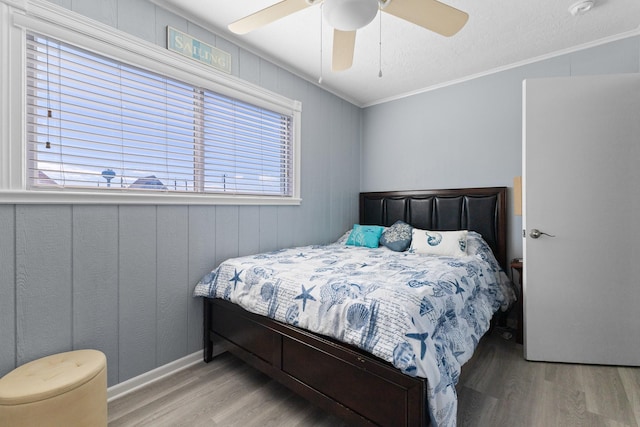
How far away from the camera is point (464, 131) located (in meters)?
3.14

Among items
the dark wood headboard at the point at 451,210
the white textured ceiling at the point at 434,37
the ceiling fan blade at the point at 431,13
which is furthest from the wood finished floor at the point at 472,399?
the white textured ceiling at the point at 434,37

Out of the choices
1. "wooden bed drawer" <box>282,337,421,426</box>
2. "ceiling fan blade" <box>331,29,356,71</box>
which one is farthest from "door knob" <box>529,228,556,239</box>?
"ceiling fan blade" <box>331,29,356,71</box>

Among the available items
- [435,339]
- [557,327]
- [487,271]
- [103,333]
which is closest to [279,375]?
[435,339]

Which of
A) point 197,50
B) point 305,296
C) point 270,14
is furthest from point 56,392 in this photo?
point 197,50

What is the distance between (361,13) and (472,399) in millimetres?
2225

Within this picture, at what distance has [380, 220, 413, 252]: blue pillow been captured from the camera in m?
2.92

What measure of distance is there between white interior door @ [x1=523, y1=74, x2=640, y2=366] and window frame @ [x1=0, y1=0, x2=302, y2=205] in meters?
2.53

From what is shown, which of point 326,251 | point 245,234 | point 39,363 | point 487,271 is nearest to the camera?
point 39,363

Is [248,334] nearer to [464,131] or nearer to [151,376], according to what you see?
[151,376]

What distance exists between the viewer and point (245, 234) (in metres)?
2.58

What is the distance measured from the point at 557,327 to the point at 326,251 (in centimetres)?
190

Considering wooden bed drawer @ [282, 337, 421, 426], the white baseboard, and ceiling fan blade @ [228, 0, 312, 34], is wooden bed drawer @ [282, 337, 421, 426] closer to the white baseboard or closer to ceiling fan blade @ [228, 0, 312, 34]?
the white baseboard

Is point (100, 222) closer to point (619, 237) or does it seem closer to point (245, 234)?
point (245, 234)

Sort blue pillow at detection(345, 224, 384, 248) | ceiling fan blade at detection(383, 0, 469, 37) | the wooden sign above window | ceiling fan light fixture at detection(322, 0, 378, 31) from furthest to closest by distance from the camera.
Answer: blue pillow at detection(345, 224, 384, 248)
the wooden sign above window
ceiling fan blade at detection(383, 0, 469, 37)
ceiling fan light fixture at detection(322, 0, 378, 31)
